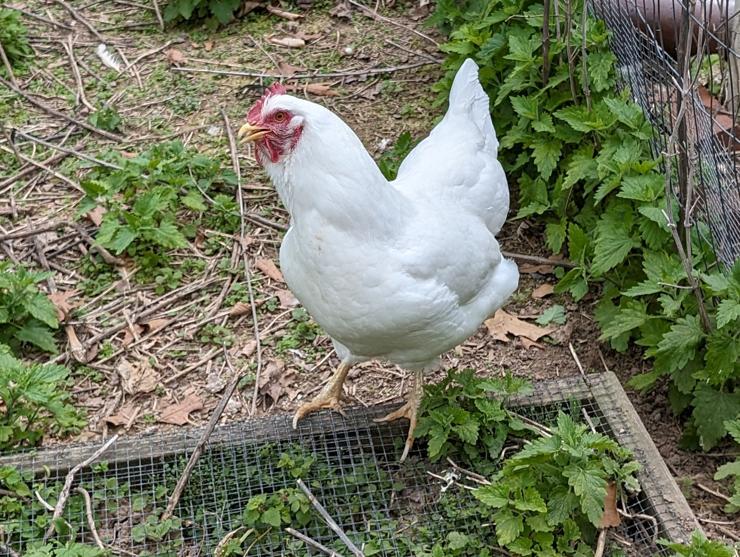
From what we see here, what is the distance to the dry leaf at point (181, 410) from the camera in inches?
155

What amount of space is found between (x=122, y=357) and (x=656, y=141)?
2734 millimetres

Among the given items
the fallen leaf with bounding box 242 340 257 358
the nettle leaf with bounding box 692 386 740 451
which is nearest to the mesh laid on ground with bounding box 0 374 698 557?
the nettle leaf with bounding box 692 386 740 451

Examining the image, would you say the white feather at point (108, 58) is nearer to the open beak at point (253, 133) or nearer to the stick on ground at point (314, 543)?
the open beak at point (253, 133)

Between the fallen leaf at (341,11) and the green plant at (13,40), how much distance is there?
7.35 feet

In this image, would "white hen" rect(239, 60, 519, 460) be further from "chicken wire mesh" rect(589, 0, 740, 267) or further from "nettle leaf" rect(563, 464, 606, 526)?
"chicken wire mesh" rect(589, 0, 740, 267)

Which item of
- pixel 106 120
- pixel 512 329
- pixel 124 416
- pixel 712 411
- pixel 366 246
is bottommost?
pixel 124 416

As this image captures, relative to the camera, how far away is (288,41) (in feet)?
21.1

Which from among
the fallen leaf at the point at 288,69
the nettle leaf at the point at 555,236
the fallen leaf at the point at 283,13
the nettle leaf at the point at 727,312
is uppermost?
the nettle leaf at the point at 727,312

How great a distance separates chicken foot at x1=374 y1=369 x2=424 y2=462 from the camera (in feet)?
11.6

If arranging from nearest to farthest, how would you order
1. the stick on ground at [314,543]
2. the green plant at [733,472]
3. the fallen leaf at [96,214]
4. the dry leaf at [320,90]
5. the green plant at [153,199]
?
the stick on ground at [314,543] → the green plant at [733,472] → the green plant at [153,199] → the fallen leaf at [96,214] → the dry leaf at [320,90]

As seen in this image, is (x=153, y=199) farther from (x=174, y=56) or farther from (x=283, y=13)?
(x=283, y=13)

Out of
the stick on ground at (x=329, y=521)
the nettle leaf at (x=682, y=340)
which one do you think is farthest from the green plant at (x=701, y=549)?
the stick on ground at (x=329, y=521)

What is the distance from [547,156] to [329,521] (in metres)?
2.29

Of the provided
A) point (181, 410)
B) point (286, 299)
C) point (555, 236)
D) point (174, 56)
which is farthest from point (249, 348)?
point (174, 56)
